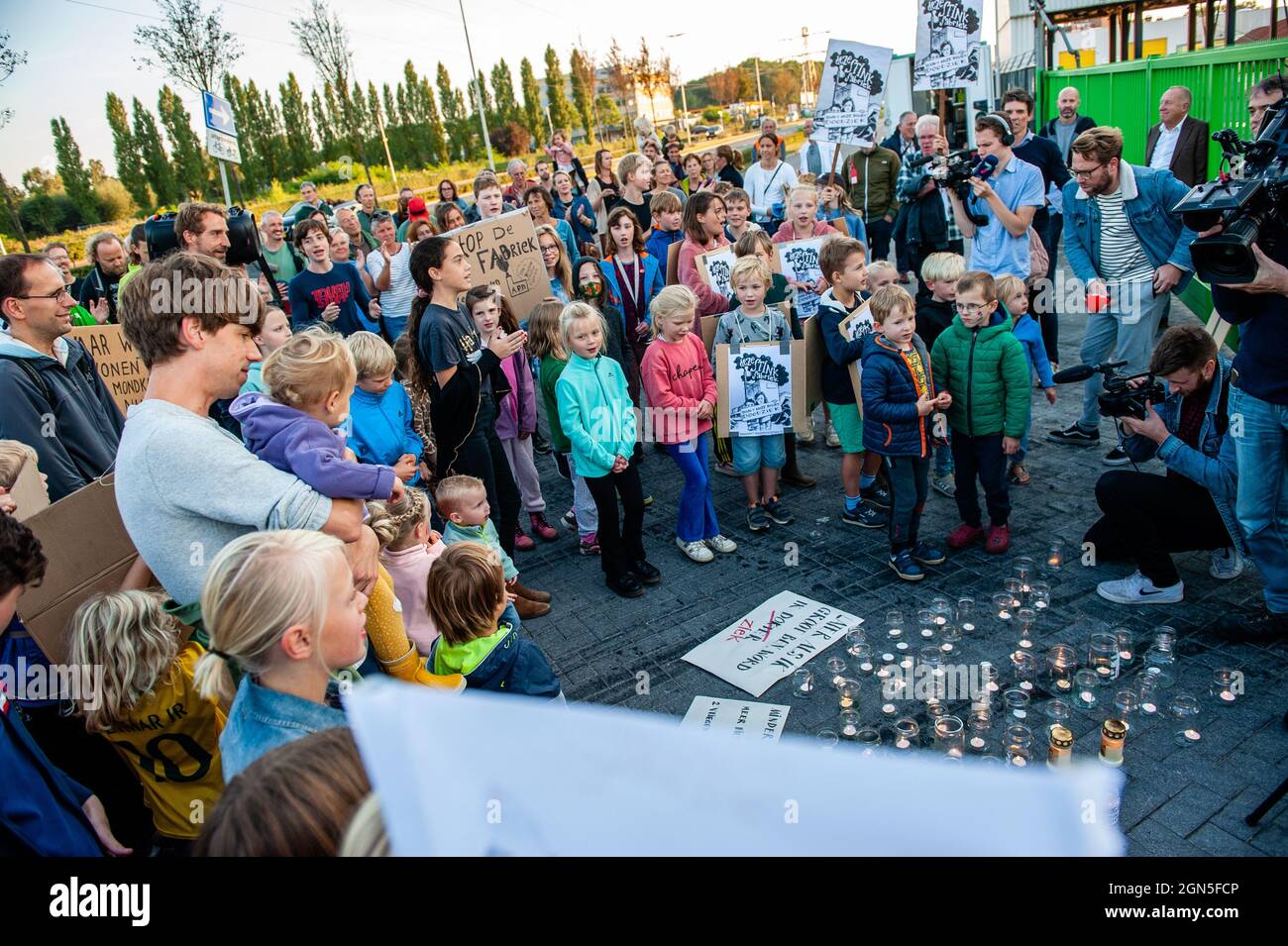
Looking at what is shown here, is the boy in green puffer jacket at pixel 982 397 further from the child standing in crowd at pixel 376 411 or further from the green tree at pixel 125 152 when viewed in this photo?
the green tree at pixel 125 152

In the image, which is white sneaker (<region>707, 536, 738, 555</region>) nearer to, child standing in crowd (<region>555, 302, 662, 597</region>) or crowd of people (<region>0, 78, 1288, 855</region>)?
crowd of people (<region>0, 78, 1288, 855</region>)

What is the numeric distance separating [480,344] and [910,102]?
19.9 metres

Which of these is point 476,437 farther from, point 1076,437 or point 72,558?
point 1076,437

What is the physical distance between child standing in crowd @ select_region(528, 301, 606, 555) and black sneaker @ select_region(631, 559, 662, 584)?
59 cm

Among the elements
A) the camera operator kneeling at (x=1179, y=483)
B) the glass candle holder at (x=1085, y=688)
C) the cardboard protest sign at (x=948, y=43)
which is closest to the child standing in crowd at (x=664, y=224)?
the cardboard protest sign at (x=948, y=43)

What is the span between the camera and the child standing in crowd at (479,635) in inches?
113

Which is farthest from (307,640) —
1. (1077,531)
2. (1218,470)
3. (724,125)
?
(724,125)

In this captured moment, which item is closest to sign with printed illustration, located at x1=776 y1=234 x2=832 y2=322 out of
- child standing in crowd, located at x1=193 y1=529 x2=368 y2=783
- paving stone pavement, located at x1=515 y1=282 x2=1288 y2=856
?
paving stone pavement, located at x1=515 y1=282 x2=1288 y2=856

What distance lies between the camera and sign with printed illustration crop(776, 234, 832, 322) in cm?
685

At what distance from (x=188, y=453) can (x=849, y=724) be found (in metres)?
2.78

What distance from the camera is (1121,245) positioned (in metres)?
5.59

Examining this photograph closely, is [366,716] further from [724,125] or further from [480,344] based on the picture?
[724,125]

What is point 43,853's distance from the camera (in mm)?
2119

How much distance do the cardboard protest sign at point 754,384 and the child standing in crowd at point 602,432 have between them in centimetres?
83
